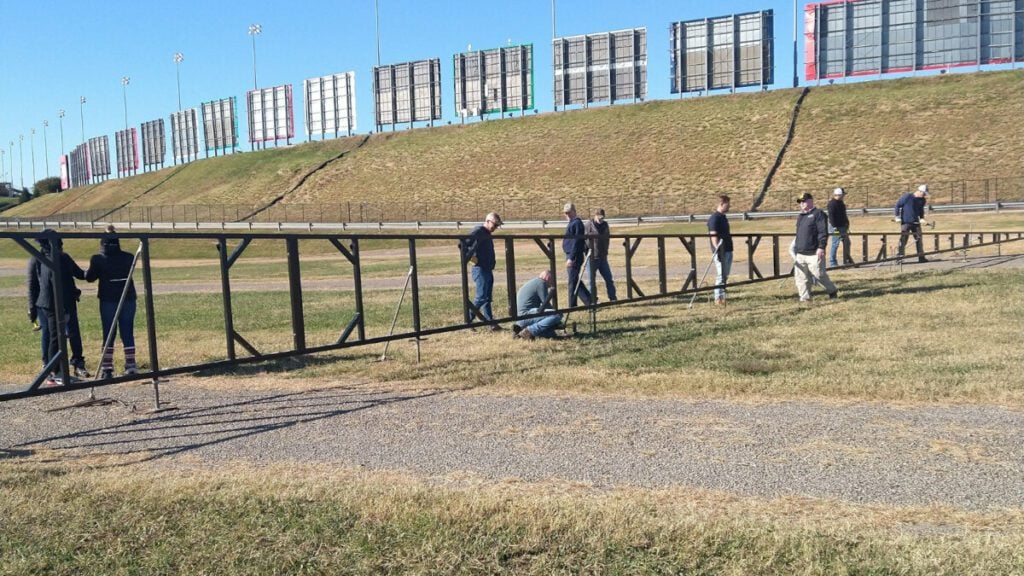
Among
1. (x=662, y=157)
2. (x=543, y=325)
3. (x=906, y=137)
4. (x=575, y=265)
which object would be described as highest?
(x=906, y=137)

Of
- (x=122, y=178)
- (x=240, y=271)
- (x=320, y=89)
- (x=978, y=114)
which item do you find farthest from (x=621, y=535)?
(x=122, y=178)

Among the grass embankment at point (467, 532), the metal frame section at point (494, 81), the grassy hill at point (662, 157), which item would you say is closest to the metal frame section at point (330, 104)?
the grassy hill at point (662, 157)

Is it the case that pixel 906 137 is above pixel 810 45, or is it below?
below

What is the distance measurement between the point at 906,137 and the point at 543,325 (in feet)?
229

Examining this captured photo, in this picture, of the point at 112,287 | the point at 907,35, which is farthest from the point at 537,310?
the point at 907,35

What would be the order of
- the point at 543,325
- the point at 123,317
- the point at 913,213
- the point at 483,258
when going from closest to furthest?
the point at 123,317 < the point at 543,325 < the point at 483,258 < the point at 913,213

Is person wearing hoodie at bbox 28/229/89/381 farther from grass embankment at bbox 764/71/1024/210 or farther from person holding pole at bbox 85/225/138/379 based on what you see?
grass embankment at bbox 764/71/1024/210

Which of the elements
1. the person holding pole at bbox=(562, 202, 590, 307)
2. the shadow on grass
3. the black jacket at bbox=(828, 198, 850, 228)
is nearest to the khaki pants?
the person holding pole at bbox=(562, 202, 590, 307)

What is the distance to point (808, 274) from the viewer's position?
13.8 metres

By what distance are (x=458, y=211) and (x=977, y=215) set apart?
39.3 metres

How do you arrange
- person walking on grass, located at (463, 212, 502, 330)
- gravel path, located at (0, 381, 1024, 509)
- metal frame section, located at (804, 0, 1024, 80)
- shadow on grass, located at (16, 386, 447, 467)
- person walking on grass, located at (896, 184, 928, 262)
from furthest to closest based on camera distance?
metal frame section, located at (804, 0, 1024, 80), person walking on grass, located at (896, 184, 928, 262), person walking on grass, located at (463, 212, 502, 330), shadow on grass, located at (16, 386, 447, 467), gravel path, located at (0, 381, 1024, 509)

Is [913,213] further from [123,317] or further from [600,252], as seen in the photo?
[123,317]

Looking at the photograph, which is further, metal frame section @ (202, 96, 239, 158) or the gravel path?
metal frame section @ (202, 96, 239, 158)

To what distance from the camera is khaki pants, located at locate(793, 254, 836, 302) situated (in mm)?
13492
